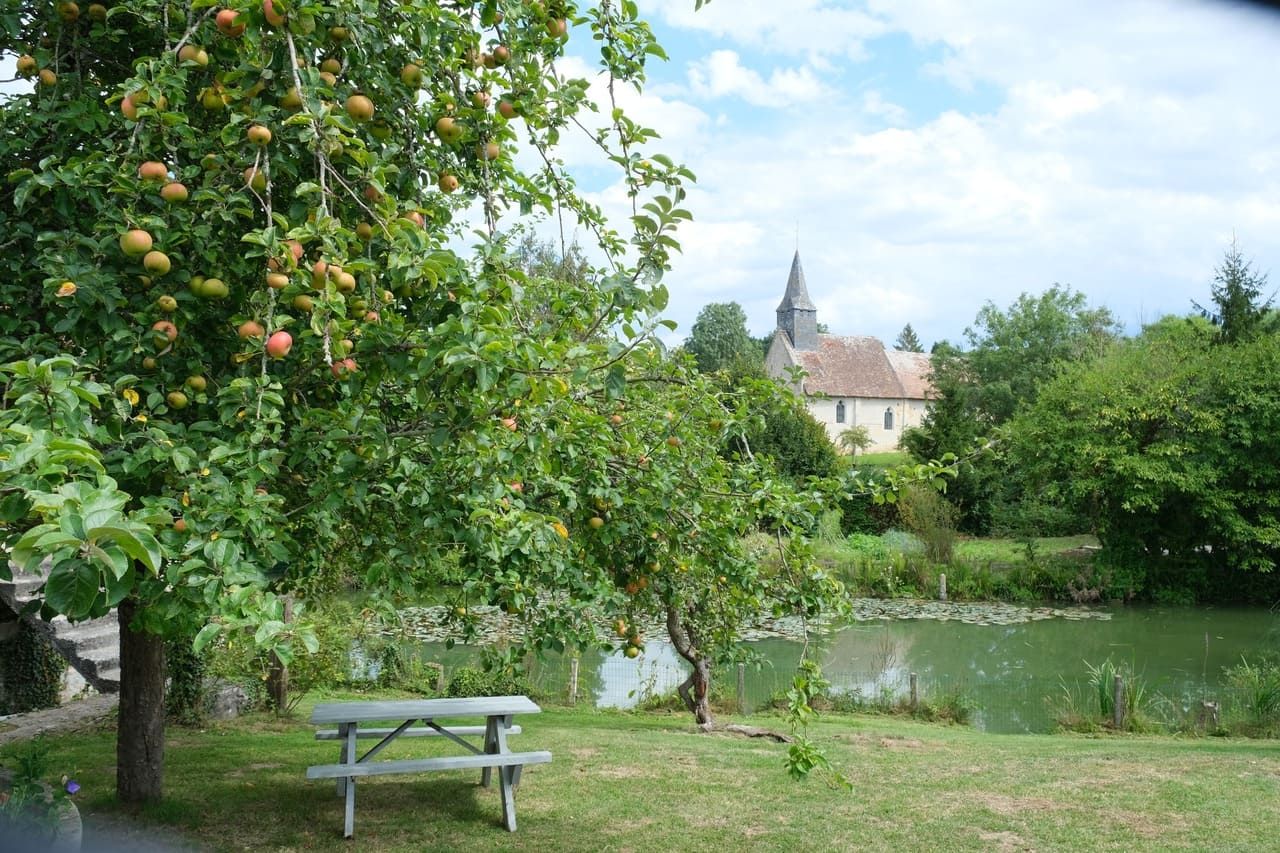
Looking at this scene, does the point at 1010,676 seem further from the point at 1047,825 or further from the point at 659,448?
the point at 659,448

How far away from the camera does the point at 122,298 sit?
302 centimetres

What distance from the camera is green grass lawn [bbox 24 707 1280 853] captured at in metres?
5.82

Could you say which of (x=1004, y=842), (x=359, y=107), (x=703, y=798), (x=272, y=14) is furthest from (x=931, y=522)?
(x=272, y=14)

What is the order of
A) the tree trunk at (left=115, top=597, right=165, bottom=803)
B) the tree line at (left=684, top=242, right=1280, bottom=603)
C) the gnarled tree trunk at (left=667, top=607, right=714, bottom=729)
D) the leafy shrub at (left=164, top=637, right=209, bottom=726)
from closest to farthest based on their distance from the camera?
the tree trunk at (left=115, top=597, right=165, bottom=803)
the leafy shrub at (left=164, top=637, right=209, bottom=726)
the gnarled tree trunk at (left=667, top=607, right=714, bottom=729)
the tree line at (left=684, top=242, right=1280, bottom=603)

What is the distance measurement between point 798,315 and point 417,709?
52.5 meters

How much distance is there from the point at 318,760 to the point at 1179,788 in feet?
21.5

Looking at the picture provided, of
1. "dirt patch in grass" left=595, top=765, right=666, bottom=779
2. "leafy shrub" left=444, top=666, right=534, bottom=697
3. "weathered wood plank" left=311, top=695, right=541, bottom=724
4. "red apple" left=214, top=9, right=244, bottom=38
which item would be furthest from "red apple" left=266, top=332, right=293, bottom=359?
"leafy shrub" left=444, top=666, right=534, bottom=697

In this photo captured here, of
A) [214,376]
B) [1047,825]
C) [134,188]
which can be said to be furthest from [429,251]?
[1047,825]

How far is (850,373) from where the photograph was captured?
54406 millimetres

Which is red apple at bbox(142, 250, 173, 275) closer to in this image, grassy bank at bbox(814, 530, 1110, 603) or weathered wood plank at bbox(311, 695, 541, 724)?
weathered wood plank at bbox(311, 695, 541, 724)

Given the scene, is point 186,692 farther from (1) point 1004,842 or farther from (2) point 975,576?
(2) point 975,576

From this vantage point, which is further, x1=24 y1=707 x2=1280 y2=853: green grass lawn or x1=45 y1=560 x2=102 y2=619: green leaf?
x1=24 y1=707 x2=1280 y2=853: green grass lawn

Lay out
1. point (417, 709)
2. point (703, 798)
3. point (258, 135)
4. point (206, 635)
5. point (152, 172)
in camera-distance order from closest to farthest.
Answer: point (206, 635) < point (258, 135) < point (152, 172) < point (417, 709) < point (703, 798)

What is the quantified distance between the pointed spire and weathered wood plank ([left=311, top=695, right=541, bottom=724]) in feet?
171
